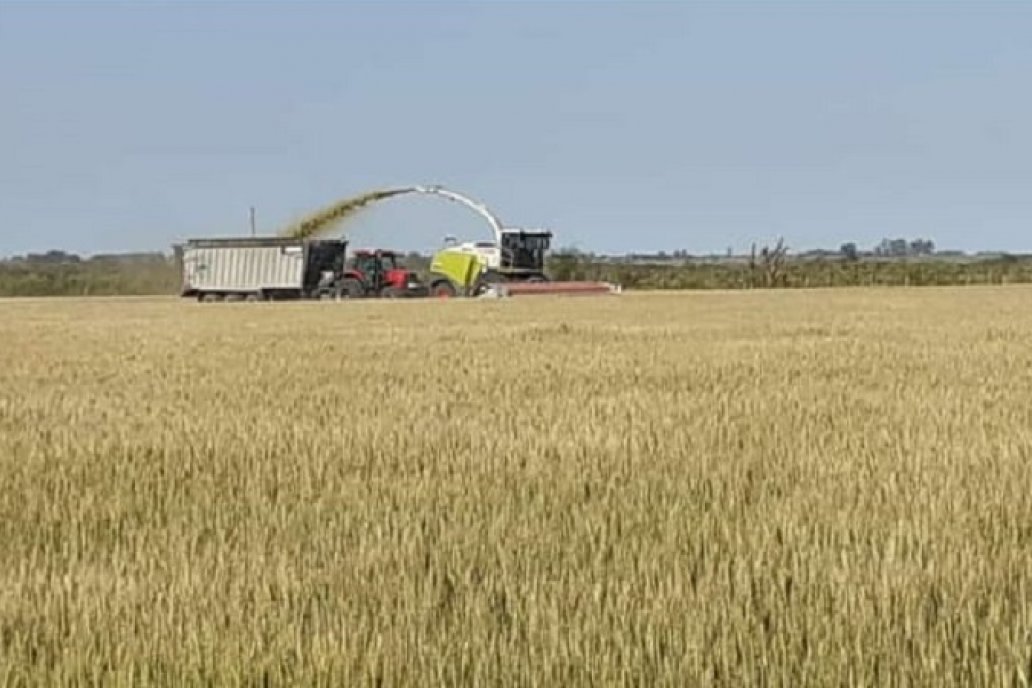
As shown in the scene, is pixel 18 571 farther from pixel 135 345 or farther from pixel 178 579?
pixel 135 345

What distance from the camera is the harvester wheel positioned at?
4597 cm

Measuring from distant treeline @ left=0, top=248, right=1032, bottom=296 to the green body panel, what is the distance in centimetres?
1381

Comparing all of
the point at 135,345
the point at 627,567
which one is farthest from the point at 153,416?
the point at 135,345

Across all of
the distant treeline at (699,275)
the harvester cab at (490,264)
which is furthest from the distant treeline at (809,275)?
the harvester cab at (490,264)

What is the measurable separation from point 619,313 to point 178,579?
91.1ft

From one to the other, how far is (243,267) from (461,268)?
7.31 m

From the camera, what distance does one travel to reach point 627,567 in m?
4.94

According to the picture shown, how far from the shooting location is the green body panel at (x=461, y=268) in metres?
45.6

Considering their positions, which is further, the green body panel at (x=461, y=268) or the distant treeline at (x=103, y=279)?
the distant treeline at (x=103, y=279)

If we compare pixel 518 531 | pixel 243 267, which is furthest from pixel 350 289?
pixel 518 531

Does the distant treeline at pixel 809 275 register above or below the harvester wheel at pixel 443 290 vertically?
above

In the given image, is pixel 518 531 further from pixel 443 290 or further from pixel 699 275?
pixel 699 275

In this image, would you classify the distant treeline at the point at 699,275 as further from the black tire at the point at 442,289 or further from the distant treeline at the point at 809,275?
the black tire at the point at 442,289

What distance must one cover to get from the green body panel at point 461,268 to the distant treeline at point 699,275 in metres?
13.8
